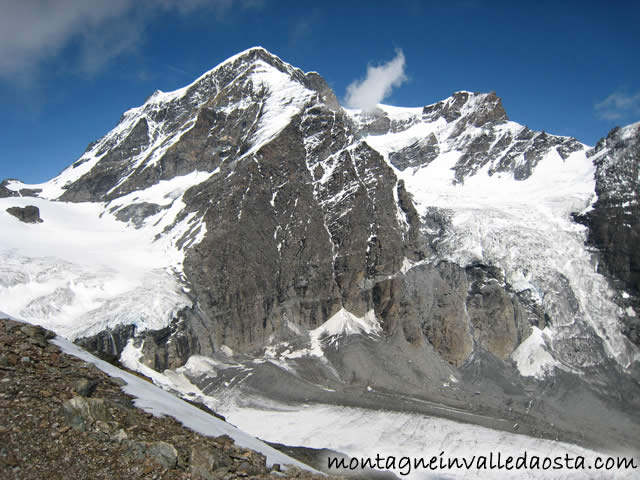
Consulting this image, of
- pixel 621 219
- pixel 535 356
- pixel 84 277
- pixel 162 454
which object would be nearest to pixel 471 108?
pixel 621 219

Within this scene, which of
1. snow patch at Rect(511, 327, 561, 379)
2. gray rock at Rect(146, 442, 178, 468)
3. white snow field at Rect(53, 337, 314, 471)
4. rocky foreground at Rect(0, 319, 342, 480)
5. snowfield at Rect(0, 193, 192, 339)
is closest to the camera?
rocky foreground at Rect(0, 319, 342, 480)

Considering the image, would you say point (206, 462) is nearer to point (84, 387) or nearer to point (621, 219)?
point (84, 387)

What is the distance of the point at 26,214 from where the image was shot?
→ 8769 centimetres

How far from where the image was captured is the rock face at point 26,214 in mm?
86812

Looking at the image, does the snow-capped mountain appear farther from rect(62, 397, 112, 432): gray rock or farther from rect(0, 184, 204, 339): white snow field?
rect(62, 397, 112, 432): gray rock

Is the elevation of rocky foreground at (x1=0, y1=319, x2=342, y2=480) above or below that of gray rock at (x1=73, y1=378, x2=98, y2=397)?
below

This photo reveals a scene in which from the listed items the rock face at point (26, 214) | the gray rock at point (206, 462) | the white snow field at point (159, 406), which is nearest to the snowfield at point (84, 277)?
the rock face at point (26, 214)

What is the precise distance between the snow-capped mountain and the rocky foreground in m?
53.7

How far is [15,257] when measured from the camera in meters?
71.3

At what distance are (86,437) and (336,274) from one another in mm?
79677

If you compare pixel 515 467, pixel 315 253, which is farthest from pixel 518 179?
pixel 515 467

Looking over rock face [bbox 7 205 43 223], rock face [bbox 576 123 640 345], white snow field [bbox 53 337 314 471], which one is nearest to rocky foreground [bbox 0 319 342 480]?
white snow field [bbox 53 337 314 471]

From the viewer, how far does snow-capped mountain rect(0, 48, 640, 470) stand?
6856cm

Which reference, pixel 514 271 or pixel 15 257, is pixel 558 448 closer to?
pixel 514 271
